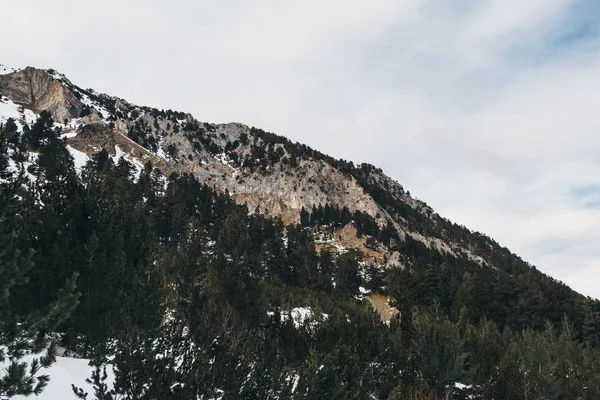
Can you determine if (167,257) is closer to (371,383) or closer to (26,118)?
(371,383)

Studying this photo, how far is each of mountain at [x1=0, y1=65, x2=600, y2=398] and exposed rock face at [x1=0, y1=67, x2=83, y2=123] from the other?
0.61m

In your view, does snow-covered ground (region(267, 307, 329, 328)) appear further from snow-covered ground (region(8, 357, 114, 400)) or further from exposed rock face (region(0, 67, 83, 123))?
exposed rock face (region(0, 67, 83, 123))

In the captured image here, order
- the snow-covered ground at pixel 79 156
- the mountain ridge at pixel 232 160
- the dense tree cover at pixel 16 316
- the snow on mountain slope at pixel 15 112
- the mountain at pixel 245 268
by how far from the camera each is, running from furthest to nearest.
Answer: the mountain ridge at pixel 232 160 → the snow on mountain slope at pixel 15 112 → the snow-covered ground at pixel 79 156 → the mountain at pixel 245 268 → the dense tree cover at pixel 16 316

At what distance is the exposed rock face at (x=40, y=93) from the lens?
148250 mm

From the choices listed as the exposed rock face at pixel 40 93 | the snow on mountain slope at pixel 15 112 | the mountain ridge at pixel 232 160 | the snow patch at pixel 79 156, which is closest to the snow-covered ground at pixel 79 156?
the snow patch at pixel 79 156

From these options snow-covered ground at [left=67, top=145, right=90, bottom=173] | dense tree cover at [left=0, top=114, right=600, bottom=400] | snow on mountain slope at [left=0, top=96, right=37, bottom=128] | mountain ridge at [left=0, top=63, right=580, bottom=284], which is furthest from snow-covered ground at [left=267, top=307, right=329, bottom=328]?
snow on mountain slope at [left=0, top=96, right=37, bottom=128]

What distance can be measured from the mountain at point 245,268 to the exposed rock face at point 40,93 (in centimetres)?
61

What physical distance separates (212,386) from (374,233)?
12004cm

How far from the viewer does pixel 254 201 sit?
503ft

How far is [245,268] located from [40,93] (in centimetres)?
15549

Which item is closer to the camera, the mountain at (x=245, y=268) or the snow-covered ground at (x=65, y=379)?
the snow-covered ground at (x=65, y=379)

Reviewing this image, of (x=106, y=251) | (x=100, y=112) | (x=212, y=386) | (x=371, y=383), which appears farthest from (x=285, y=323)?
(x=100, y=112)

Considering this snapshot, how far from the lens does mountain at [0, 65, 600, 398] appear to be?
16828mm

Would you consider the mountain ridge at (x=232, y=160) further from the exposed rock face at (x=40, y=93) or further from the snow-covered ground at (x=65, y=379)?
the snow-covered ground at (x=65, y=379)
